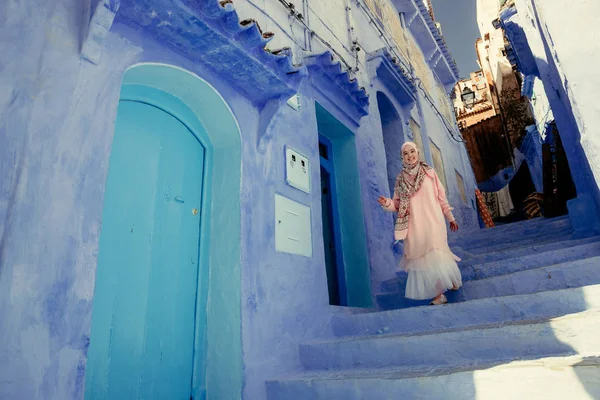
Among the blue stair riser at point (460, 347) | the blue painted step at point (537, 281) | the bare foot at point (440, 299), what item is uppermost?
the blue painted step at point (537, 281)

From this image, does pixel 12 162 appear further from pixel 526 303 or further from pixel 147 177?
pixel 526 303

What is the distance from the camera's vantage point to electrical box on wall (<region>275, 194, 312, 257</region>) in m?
3.38

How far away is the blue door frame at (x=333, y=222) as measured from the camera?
4852 mm

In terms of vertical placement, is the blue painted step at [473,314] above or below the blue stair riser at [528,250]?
below

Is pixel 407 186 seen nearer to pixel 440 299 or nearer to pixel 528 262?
pixel 440 299

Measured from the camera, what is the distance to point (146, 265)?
258 cm

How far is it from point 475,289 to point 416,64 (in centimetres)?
806

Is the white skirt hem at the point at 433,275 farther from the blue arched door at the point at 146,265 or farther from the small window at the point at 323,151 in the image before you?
the small window at the point at 323,151

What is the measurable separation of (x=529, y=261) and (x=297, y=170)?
2443 mm

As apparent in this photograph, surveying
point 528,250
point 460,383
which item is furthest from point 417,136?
point 460,383

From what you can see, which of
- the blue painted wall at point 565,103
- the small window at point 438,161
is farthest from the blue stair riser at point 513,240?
the small window at point 438,161

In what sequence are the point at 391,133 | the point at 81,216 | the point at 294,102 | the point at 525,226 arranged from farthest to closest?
the point at 391,133
the point at 525,226
the point at 294,102
the point at 81,216

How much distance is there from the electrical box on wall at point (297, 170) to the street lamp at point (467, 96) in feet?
68.8

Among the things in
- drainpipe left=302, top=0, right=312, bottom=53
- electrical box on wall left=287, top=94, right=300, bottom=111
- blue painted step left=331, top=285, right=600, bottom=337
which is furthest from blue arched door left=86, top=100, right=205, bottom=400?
drainpipe left=302, top=0, right=312, bottom=53
